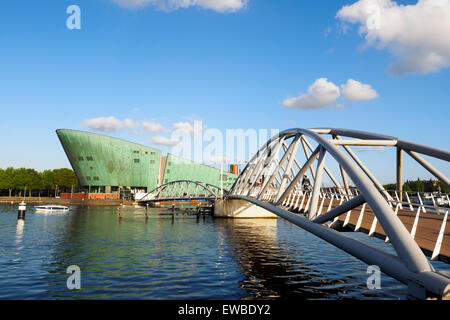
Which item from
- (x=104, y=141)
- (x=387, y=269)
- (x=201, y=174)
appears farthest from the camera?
(x=201, y=174)

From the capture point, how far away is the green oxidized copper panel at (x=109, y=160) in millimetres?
120375

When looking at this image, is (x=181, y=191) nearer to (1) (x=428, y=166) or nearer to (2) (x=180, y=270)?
(2) (x=180, y=270)

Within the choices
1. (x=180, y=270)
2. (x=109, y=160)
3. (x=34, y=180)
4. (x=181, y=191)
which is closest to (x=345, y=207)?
(x=180, y=270)

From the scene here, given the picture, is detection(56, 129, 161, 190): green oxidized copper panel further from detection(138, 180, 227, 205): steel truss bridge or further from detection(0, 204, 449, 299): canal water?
detection(0, 204, 449, 299): canal water

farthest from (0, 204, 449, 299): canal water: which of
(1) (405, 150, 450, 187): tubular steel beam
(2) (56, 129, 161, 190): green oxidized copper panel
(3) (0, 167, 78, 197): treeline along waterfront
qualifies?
(3) (0, 167, 78, 197): treeline along waterfront

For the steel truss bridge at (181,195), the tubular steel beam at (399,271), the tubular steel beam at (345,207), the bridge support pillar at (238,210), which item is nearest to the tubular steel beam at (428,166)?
the tubular steel beam at (345,207)

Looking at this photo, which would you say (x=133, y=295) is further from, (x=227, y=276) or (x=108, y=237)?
(x=108, y=237)

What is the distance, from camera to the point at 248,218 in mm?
71000

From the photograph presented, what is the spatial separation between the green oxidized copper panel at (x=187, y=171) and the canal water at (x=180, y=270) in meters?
101

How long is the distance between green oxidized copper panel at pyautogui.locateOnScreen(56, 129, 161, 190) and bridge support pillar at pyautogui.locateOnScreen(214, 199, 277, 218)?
6444 cm

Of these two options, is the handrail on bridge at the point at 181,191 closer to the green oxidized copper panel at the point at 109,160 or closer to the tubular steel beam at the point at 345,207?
the green oxidized copper panel at the point at 109,160

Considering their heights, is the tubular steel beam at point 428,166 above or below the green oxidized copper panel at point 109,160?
below
